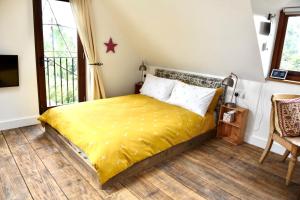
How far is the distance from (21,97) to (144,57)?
229cm

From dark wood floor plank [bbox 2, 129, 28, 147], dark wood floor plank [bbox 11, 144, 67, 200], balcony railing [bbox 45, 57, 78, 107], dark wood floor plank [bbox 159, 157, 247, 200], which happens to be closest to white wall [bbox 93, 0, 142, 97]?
balcony railing [bbox 45, 57, 78, 107]

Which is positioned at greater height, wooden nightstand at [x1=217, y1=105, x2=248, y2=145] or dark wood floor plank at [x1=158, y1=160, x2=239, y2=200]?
wooden nightstand at [x1=217, y1=105, x2=248, y2=145]

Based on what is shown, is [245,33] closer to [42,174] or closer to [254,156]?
[254,156]

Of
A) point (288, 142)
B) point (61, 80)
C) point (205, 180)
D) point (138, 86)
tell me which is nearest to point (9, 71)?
point (61, 80)

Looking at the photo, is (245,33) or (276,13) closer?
(245,33)

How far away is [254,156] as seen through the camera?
2.79 m

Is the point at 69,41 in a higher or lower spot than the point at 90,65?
higher

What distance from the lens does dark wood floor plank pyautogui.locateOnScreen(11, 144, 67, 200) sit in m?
1.91

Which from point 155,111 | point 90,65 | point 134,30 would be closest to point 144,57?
point 134,30

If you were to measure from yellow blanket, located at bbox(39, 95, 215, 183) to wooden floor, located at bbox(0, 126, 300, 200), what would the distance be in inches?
8.7

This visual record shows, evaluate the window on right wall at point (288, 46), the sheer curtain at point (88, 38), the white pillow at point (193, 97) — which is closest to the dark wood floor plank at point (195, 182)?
the white pillow at point (193, 97)

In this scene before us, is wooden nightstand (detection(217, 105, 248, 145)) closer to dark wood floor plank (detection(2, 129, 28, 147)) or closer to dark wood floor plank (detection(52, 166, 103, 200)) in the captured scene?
dark wood floor plank (detection(52, 166, 103, 200))

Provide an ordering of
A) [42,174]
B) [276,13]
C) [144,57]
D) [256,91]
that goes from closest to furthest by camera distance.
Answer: [42,174]
[276,13]
[256,91]
[144,57]

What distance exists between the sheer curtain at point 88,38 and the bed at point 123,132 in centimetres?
54
